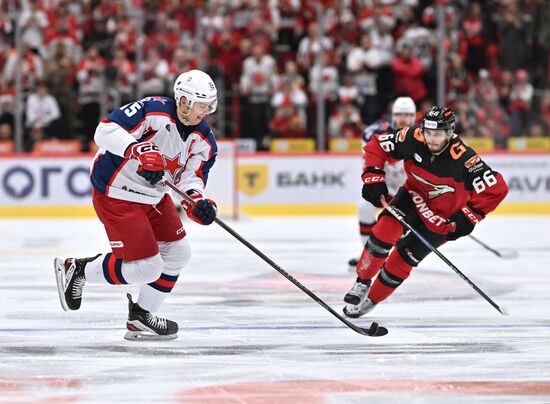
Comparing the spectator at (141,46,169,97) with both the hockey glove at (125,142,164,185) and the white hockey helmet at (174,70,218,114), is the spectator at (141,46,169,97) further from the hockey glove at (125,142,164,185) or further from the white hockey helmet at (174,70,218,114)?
the hockey glove at (125,142,164,185)

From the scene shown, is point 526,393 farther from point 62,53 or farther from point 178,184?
point 62,53

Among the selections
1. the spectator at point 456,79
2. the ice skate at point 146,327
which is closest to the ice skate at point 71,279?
the ice skate at point 146,327

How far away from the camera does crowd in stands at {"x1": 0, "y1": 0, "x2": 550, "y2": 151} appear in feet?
44.5

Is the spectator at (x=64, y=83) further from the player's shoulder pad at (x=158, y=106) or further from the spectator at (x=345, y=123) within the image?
the player's shoulder pad at (x=158, y=106)

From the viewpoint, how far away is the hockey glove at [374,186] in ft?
19.9

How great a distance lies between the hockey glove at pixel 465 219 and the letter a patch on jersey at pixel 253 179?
7804mm

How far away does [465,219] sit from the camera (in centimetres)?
580

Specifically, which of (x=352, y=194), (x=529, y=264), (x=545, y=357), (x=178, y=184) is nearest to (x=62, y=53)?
(x=352, y=194)

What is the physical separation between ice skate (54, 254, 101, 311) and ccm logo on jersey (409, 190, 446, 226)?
68.0 inches

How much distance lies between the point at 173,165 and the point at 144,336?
822 millimetres

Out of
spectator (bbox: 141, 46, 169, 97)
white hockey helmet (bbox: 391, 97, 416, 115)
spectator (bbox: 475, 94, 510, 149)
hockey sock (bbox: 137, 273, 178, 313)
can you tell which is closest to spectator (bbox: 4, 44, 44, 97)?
spectator (bbox: 141, 46, 169, 97)

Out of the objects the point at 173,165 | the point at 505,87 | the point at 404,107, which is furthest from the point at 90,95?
the point at 173,165

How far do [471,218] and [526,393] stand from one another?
1.77 m

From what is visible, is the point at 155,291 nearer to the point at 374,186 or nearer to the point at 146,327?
the point at 146,327
